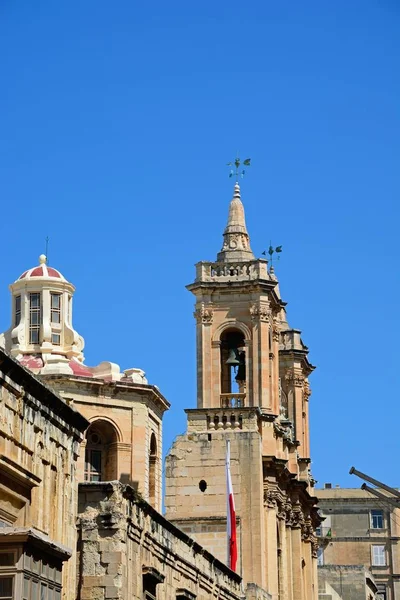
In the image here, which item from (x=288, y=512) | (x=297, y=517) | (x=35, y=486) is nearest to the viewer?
(x=35, y=486)

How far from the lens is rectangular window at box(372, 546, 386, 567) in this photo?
→ 3489 inches

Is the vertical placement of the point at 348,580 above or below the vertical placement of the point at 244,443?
above

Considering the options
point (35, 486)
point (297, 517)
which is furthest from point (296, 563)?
point (35, 486)

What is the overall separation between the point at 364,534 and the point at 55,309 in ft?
146

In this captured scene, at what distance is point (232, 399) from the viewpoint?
49062 millimetres

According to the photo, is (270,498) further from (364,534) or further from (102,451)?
(364,534)

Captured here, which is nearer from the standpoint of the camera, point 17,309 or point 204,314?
point 17,309

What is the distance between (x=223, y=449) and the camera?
45.9 meters

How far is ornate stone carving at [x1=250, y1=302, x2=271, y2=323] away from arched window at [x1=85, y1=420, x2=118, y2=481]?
5138 mm

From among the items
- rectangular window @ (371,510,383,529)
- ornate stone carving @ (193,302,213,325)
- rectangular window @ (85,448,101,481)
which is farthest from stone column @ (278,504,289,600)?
rectangular window @ (371,510,383,529)

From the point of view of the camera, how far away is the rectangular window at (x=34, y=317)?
158 ft

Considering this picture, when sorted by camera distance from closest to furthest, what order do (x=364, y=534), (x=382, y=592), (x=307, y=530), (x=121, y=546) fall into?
(x=121, y=546) → (x=307, y=530) → (x=382, y=592) → (x=364, y=534)

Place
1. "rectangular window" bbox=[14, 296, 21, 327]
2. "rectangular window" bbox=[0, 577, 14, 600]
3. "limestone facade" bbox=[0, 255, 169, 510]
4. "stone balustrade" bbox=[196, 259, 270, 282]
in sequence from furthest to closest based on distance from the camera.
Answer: "stone balustrade" bbox=[196, 259, 270, 282] < "rectangular window" bbox=[14, 296, 21, 327] < "limestone facade" bbox=[0, 255, 169, 510] < "rectangular window" bbox=[0, 577, 14, 600]

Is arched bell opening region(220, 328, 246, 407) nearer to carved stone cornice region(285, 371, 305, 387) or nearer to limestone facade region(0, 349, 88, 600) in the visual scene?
carved stone cornice region(285, 371, 305, 387)
